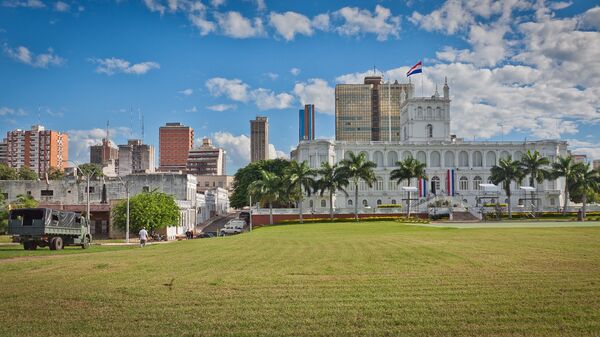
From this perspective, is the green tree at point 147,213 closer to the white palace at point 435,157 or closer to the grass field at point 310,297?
the white palace at point 435,157

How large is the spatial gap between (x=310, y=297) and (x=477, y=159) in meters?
100

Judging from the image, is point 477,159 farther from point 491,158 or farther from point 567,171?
point 567,171

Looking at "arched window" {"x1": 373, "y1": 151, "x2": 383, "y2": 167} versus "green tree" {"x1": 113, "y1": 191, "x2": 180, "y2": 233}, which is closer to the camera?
"green tree" {"x1": 113, "y1": 191, "x2": 180, "y2": 233}

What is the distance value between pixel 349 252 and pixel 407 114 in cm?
9705

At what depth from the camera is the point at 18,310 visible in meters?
14.7

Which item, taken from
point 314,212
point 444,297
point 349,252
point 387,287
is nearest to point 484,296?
point 444,297

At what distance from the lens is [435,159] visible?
10950 centimetres

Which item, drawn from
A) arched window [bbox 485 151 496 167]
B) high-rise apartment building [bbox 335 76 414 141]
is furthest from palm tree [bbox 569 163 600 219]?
high-rise apartment building [bbox 335 76 414 141]

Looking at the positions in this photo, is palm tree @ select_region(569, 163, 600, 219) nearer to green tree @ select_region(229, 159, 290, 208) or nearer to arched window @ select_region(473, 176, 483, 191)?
arched window @ select_region(473, 176, 483, 191)

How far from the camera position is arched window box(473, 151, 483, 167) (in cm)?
10994

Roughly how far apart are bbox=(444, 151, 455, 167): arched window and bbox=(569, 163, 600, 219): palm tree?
25209 millimetres

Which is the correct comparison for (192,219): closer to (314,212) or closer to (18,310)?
(314,212)

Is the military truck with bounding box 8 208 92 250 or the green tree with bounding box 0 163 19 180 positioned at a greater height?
the green tree with bounding box 0 163 19 180

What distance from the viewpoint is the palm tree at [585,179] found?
84812mm
